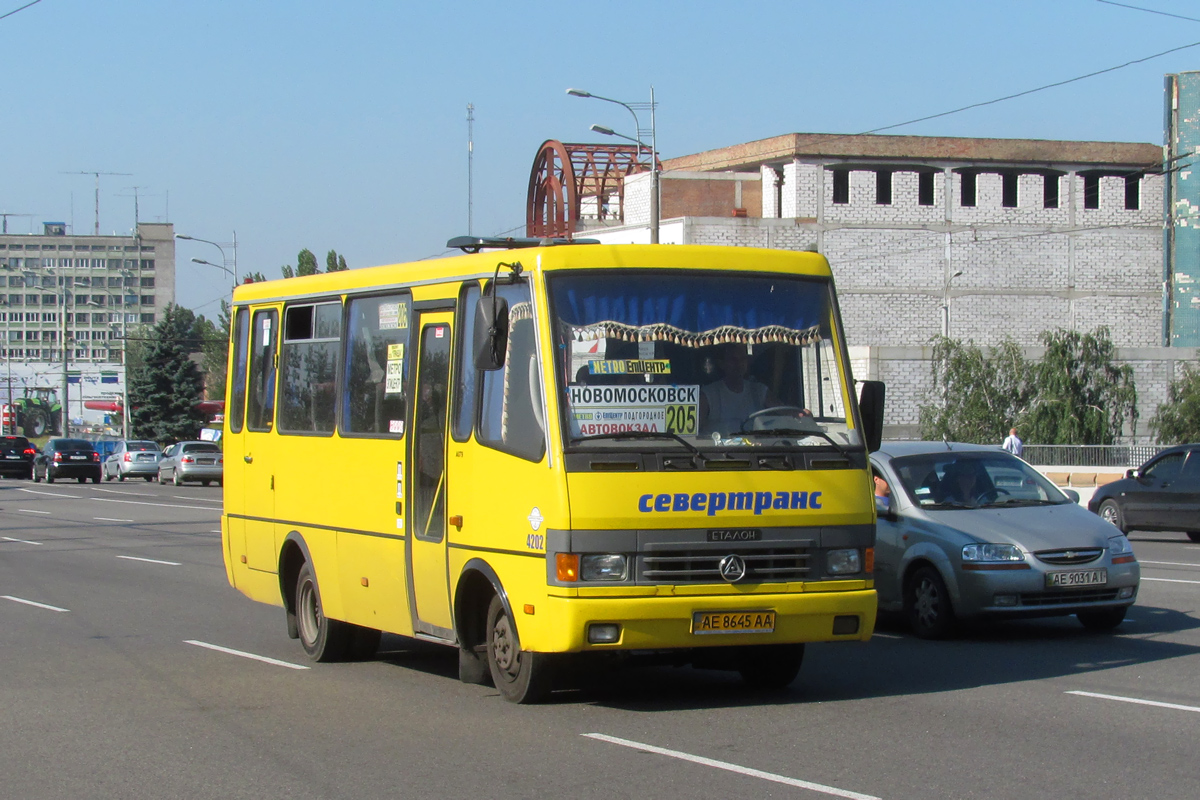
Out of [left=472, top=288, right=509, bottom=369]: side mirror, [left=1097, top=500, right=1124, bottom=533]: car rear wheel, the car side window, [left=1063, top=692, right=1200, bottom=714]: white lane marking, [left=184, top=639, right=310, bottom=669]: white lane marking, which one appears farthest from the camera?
[left=1097, top=500, right=1124, bottom=533]: car rear wheel

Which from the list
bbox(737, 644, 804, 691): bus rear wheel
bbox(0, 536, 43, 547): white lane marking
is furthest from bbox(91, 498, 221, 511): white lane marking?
bbox(737, 644, 804, 691): bus rear wheel

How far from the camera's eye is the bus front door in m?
8.93

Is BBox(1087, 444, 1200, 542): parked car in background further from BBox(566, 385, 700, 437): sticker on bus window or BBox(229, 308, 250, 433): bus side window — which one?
BBox(566, 385, 700, 437): sticker on bus window

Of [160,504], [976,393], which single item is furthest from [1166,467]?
[976,393]

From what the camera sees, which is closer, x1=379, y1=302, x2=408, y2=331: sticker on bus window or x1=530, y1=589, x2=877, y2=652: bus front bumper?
x1=530, y1=589, x2=877, y2=652: bus front bumper

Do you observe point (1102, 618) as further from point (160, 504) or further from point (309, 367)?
point (160, 504)

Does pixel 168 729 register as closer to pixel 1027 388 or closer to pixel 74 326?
pixel 1027 388

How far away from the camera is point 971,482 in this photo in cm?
1202

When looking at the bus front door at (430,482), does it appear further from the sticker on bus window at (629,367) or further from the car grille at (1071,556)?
the car grille at (1071,556)

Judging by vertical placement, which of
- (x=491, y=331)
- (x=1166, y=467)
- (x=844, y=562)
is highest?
(x=491, y=331)

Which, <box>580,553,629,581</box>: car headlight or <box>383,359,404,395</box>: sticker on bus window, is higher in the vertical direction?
<box>383,359,404,395</box>: sticker on bus window

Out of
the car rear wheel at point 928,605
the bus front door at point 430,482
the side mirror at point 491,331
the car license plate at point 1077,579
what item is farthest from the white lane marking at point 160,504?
Answer: the side mirror at point 491,331

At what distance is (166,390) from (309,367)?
3014 inches

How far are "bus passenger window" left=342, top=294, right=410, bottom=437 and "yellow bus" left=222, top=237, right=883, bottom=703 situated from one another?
0.15 ft
